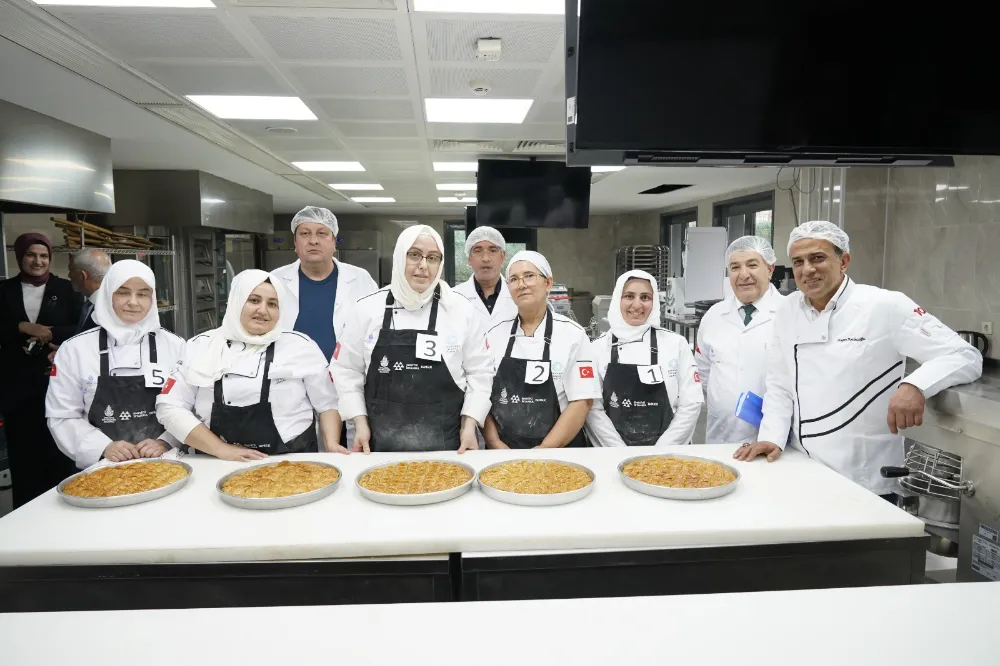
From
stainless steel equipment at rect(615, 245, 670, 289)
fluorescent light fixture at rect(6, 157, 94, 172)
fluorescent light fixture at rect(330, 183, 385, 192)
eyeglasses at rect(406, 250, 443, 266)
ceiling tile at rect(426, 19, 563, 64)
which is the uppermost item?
fluorescent light fixture at rect(330, 183, 385, 192)

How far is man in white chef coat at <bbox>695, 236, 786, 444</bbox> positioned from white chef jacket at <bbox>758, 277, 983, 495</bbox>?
28.6 inches

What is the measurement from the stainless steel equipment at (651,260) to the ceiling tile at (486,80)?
5.92m

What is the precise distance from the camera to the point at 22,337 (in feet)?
11.5

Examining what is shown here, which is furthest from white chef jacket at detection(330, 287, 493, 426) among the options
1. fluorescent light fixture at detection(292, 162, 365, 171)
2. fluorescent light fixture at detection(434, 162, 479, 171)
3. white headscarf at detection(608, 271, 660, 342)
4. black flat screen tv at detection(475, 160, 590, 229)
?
fluorescent light fixture at detection(292, 162, 365, 171)

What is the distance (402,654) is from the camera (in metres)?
0.98

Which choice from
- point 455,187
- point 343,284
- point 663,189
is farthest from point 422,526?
point 663,189

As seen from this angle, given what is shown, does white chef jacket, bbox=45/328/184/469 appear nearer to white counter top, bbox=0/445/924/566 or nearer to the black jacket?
white counter top, bbox=0/445/924/566

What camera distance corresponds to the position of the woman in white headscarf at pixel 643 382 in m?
2.57

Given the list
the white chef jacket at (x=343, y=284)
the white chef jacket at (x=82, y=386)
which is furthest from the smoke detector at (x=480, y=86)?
the white chef jacket at (x=82, y=386)

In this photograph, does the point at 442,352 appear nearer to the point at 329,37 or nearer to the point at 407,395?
the point at 407,395

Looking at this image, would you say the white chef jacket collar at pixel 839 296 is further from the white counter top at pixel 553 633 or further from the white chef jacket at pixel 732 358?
the white counter top at pixel 553 633

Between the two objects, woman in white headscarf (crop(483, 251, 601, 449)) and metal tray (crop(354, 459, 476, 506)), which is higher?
woman in white headscarf (crop(483, 251, 601, 449))

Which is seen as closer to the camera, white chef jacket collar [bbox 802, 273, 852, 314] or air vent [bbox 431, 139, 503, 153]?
white chef jacket collar [bbox 802, 273, 852, 314]

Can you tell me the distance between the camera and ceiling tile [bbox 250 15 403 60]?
9.08 ft
